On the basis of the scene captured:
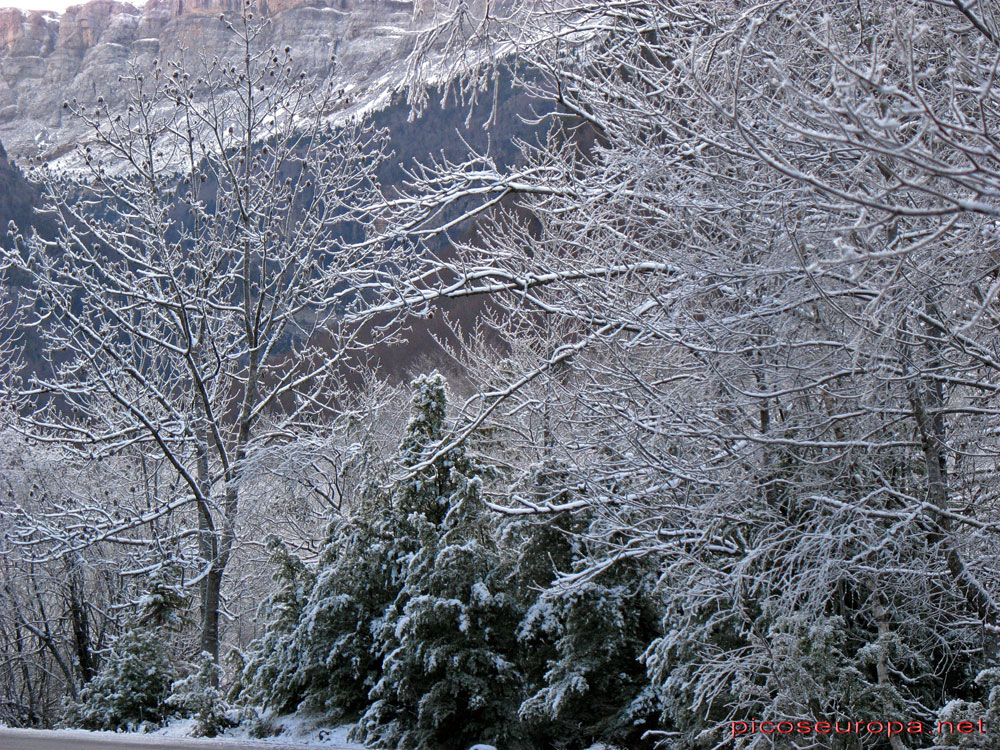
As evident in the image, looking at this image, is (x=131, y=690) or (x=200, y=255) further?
(x=200, y=255)

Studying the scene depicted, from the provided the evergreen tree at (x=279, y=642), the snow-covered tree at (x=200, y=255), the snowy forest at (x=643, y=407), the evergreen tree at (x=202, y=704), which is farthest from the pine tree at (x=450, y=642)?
the snow-covered tree at (x=200, y=255)

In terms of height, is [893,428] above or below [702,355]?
below

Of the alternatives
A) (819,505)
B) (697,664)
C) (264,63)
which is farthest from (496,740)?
(264,63)

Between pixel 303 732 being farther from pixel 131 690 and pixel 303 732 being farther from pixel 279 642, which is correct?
pixel 131 690

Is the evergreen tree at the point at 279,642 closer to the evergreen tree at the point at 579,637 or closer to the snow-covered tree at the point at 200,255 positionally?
the snow-covered tree at the point at 200,255

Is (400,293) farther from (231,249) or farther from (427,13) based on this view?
(231,249)

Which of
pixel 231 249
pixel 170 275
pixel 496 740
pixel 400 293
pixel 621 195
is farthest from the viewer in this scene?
pixel 231 249

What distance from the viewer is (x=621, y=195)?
5402 mm

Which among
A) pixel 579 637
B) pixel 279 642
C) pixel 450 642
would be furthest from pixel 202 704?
pixel 579 637

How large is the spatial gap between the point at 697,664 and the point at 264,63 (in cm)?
1017

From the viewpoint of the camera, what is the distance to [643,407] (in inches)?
216

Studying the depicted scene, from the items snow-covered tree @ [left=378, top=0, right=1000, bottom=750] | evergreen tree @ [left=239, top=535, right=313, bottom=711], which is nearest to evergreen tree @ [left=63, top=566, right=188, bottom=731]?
evergreen tree @ [left=239, top=535, right=313, bottom=711]

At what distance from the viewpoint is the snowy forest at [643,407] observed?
13.3ft

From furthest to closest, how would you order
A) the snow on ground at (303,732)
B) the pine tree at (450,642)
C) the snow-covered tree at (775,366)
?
the snow on ground at (303,732), the pine tree at (450,642), the snow-covered tree at (775,366)
